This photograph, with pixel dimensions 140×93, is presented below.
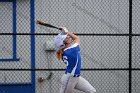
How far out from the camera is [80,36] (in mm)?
9617

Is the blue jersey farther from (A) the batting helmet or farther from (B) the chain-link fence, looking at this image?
(B) the chain-link fence

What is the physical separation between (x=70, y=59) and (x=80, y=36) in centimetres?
292

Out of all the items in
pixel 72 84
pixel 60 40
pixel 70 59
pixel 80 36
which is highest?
pixel 60 40

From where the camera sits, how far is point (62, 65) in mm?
9562

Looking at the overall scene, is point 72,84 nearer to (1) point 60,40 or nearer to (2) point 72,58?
(2) point 72,58

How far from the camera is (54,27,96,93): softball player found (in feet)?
Result: 22.0

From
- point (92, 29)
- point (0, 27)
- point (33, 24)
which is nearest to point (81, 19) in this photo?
point (92, 29)

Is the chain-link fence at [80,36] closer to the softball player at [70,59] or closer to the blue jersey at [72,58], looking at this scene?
the softball player at [70,59]

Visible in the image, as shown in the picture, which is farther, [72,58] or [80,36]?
[80,36]

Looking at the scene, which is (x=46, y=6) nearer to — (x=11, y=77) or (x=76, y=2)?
(x=76, y=2)

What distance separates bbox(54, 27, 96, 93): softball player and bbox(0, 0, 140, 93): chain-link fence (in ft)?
8.13

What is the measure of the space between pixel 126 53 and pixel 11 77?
2246mm

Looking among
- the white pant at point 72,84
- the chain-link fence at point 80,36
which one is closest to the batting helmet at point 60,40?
the white pant at point 72,84

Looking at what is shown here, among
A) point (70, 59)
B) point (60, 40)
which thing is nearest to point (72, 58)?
point (70, 59)
